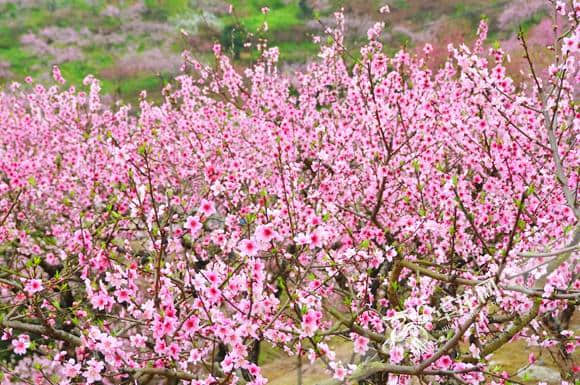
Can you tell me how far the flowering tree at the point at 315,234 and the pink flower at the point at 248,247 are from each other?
0.21 feet

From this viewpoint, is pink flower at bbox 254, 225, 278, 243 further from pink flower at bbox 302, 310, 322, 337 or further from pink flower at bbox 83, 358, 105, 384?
pink flower at bbox 83, 358, 105, 384

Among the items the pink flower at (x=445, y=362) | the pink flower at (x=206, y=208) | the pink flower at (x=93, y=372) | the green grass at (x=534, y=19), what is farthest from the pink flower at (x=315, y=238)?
the green grass at (x=534, y=19)

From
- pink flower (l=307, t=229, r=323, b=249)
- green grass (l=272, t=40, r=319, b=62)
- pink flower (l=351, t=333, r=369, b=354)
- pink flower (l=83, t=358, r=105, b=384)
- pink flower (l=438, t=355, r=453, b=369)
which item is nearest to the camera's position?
pink flower (l=307, t=229, r=323, b=249)

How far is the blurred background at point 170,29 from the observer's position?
2580cm

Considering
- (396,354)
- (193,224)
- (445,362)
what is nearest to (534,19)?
(445,362)

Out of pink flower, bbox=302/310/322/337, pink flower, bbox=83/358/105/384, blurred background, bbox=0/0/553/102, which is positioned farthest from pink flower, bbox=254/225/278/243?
blurred background, bbox=0/0/553/102

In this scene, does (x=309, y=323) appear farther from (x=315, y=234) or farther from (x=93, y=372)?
(x=93, y=372)

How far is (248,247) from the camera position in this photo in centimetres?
319

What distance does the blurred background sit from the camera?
84.6ft

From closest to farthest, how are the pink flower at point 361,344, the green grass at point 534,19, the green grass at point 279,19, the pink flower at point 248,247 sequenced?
the pink flower at point 248,247
the pink flower at point 361,344
the green grass at point 534,19
the green grass at point 279,19

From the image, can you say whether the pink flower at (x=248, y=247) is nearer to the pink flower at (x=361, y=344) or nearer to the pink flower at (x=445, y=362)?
the pink flower at (x=361, y=344)

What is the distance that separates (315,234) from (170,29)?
1359 inches

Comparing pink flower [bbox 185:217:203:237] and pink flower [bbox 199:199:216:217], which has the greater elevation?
pink flower [bbox 199:199:216:217]

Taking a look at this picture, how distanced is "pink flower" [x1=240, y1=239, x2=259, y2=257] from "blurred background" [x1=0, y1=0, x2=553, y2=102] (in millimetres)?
20849
